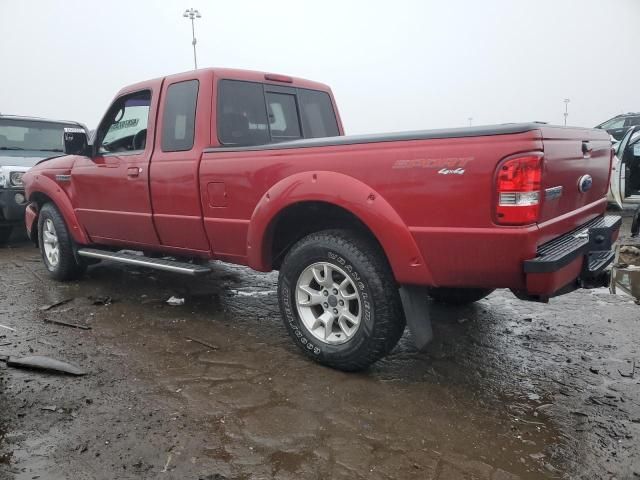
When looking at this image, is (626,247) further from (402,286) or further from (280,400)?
(280,400)

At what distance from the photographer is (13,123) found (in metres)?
7.71

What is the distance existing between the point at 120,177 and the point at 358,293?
254 cm

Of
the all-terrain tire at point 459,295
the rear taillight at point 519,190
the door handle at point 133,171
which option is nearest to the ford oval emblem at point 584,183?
the rear taillight at point 519,190

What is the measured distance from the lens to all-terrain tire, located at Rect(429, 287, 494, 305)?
3982 millimetres

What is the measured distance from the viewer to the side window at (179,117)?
12.5 feet

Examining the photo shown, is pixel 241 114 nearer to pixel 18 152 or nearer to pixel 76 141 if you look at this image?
pixel 76 141

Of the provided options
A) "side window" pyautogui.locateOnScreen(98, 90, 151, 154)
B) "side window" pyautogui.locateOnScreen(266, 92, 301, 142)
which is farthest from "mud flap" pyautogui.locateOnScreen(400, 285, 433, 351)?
"side window" pyautogui.locateOnScreen(98, 90, 151, 154)

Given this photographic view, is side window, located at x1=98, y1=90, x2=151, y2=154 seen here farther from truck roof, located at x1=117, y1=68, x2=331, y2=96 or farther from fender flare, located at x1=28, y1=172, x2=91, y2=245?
fender flare, located at x1=28, y1=172, x2=91, y2=245

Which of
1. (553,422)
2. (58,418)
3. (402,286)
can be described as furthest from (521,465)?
(58,418)

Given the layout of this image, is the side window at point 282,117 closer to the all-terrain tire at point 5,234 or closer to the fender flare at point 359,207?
the fender flare at point 359,207

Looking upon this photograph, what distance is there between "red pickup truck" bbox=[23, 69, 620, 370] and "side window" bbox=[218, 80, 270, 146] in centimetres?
1

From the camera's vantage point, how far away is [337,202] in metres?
2.86

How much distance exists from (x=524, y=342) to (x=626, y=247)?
3474 millimetres

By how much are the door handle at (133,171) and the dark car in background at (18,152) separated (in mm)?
3681
